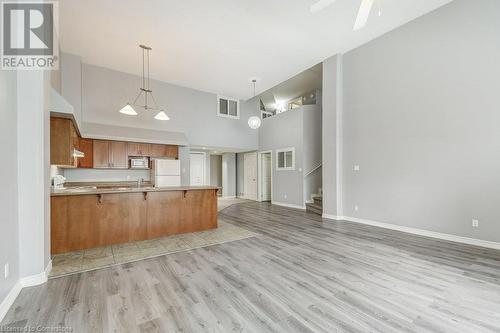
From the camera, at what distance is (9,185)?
2.04 m

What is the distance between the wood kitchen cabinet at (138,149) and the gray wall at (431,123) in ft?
18.7

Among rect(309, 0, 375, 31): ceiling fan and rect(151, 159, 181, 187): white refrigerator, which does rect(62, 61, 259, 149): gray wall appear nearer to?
rect(151, 159, 181, 187): white refrigerator

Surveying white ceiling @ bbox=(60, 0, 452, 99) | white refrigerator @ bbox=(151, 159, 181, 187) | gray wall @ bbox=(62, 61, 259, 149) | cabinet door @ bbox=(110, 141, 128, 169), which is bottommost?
white refrigerator @ bbox=(151, 159, 181, 187)

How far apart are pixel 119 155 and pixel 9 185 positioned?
14.4 ft

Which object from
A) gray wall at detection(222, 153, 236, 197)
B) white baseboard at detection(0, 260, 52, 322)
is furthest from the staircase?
white baseboard at detection(0, 260, 52, 322)

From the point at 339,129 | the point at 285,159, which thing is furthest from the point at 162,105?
the point at 339,129

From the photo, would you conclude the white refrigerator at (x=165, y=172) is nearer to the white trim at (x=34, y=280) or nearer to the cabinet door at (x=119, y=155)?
the cabinet door at (x=119, y=155)

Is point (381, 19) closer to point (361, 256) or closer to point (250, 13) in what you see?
point (250, 13)

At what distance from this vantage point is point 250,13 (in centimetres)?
400

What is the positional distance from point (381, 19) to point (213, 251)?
17.3 feet

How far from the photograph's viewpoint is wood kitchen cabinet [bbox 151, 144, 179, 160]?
263 inches

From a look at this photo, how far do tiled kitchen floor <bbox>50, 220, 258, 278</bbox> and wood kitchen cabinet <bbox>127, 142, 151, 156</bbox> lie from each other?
3311 millimetres

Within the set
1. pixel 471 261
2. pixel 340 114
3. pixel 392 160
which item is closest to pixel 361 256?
pixel 471 261

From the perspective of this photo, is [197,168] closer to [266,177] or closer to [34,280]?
[266,177]
